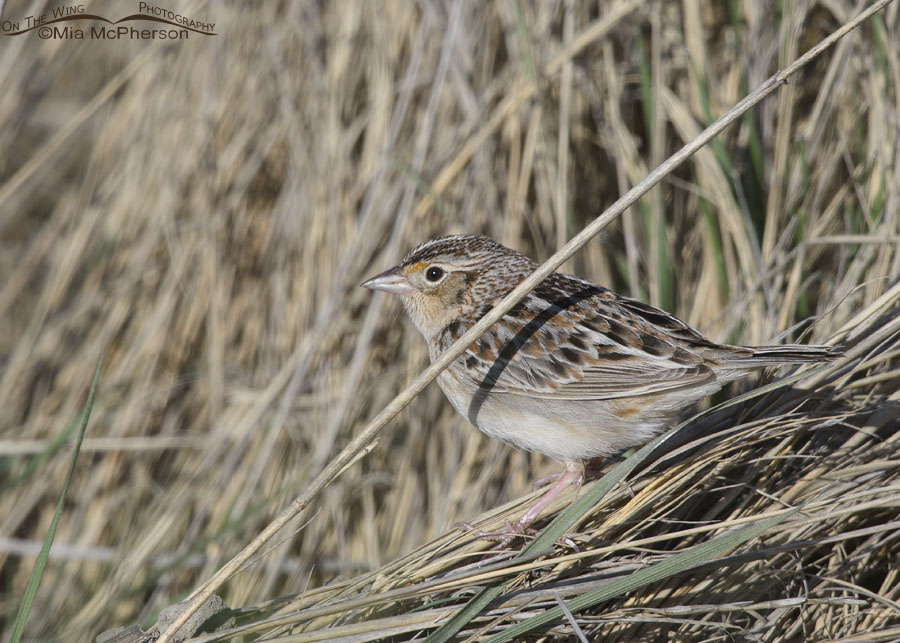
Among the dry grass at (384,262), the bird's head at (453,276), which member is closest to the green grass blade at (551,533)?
the dry grass at (384,262)

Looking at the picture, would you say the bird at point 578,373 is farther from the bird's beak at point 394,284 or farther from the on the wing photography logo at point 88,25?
the on the wing photography logo at point 88,25

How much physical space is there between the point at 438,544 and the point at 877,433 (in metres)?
1.51

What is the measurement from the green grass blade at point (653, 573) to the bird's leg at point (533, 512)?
500mm

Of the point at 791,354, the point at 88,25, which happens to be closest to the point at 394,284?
the point at 791,354

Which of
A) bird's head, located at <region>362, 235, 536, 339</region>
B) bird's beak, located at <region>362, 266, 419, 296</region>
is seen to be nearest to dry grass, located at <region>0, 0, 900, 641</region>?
bird's head, located at <region>362, 235, 536, 339</region>

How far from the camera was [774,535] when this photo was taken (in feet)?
9.00

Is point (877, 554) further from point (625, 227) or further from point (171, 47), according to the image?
point (171, 47)

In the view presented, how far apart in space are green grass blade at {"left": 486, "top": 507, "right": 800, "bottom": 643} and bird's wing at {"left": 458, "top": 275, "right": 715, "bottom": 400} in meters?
0.74

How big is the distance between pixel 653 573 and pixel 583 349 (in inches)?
43.3

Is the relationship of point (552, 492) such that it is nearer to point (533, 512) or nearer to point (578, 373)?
point (533, 512)

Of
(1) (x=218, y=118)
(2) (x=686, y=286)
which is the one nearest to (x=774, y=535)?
(2) (x=686, y=286)

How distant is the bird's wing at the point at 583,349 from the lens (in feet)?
10.4

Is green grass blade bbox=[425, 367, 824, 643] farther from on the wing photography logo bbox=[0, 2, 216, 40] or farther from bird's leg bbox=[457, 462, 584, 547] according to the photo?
on the wing photography logo bbox=[0, 2, 216, 40]

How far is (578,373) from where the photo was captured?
3279mm
